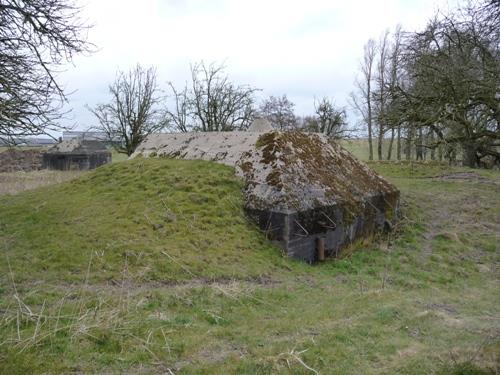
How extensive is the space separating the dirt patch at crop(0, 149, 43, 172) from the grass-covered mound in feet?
68.9

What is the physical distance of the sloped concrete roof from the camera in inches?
316

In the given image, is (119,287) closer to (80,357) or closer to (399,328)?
(80,357)

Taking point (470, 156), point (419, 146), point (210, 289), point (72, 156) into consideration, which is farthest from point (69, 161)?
point (210, 289)

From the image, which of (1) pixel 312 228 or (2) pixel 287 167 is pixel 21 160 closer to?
(2) pixel 287 167

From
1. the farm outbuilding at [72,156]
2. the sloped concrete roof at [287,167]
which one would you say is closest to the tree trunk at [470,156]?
the sloped concrete roof at [287,167]

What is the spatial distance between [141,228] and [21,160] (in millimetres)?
26468

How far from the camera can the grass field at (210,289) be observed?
3.54 m

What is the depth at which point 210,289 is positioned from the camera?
544 centimetres

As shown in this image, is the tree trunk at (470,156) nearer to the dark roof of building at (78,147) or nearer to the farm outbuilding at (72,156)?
the farm outbuilding at (72,156)

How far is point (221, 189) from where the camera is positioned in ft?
27.8

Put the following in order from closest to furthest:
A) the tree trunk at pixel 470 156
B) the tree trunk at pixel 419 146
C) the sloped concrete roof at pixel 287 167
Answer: the sloped concrete roof at pixel 287 167 < the tree trunk at pixel 419 146 < the tree trunk at pixel 470 156

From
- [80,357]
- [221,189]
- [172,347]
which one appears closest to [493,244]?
[221,189]

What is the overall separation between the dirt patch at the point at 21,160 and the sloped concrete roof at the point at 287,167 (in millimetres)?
21440

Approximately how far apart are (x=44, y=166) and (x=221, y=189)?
24.0 meters
